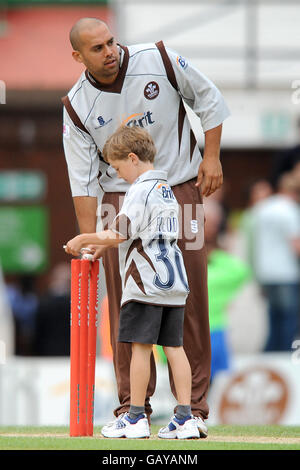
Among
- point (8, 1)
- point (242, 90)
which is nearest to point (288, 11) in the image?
point (242, 90)

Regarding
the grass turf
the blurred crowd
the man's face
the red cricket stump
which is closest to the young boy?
the grass turf

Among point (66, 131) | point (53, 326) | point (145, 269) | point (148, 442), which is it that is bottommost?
point (53, 326)

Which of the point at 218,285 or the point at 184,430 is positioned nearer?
the point at 184,430

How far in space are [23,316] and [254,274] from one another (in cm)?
478

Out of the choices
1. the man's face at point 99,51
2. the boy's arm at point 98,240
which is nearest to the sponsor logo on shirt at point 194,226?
the boy's arm at point 98,240

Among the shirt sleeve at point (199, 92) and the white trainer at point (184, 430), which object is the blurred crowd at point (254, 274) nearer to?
the shirt sleeve at point (199, 92)

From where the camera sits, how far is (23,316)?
16.0 m

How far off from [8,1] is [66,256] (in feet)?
13.4

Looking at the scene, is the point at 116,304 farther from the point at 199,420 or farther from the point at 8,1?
the point at 8,1

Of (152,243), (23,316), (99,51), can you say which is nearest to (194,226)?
(152,243)

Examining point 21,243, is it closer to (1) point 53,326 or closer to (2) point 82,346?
(1) point 53,326

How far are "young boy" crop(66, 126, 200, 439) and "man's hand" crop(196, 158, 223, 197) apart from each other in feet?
1.56

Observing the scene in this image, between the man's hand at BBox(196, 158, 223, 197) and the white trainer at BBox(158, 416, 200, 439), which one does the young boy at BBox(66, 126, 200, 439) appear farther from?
the man's hand at BBox(196, 158, 223, 197)

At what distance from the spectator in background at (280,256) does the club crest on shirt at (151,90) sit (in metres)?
5.50
